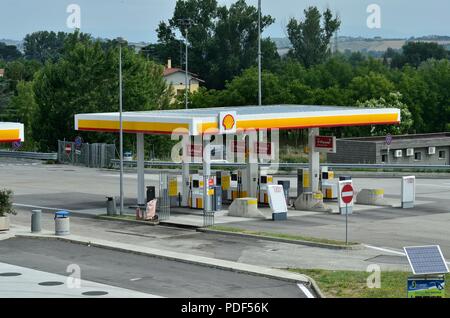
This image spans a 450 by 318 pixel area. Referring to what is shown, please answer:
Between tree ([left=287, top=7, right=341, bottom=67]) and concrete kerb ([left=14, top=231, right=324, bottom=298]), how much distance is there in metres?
111

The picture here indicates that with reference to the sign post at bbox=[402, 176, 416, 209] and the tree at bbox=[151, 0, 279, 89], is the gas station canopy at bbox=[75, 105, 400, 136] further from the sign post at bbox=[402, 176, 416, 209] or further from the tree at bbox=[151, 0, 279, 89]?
the tree at bbox=[151, 0, 279, 89]

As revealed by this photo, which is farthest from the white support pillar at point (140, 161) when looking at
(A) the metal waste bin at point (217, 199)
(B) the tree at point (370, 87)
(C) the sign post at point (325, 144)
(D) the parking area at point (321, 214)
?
(B) the tree at point (370, 87)

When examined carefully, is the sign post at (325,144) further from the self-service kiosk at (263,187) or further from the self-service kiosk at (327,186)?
the self-service kiosk at (263,187)

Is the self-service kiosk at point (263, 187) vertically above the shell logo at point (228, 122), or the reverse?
the shell logo at point (228, 122)

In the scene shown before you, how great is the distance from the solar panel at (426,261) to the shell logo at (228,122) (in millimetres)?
15757

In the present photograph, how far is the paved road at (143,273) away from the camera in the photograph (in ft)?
70.4

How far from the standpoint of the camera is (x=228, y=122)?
34469 millimetres

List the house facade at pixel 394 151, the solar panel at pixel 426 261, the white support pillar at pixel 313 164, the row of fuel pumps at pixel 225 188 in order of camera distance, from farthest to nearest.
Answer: the house facade at pixel 394 151 < the white support pillar at pixel 313 164 < the row of fuel pumps at pixel 225 188 < the solar panel at pixel 426 261

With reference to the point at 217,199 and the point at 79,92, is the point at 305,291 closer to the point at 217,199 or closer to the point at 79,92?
the point at 217,199

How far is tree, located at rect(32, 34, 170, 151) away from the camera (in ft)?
233

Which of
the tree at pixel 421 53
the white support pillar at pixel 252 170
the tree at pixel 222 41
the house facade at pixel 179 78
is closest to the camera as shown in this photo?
the white support pillar at pixel 252 170

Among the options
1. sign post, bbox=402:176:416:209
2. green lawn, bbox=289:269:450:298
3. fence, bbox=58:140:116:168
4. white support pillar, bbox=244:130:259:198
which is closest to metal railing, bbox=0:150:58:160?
fence, bbox=58:140:116:168

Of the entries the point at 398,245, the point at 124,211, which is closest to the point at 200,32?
the point at 124,211
